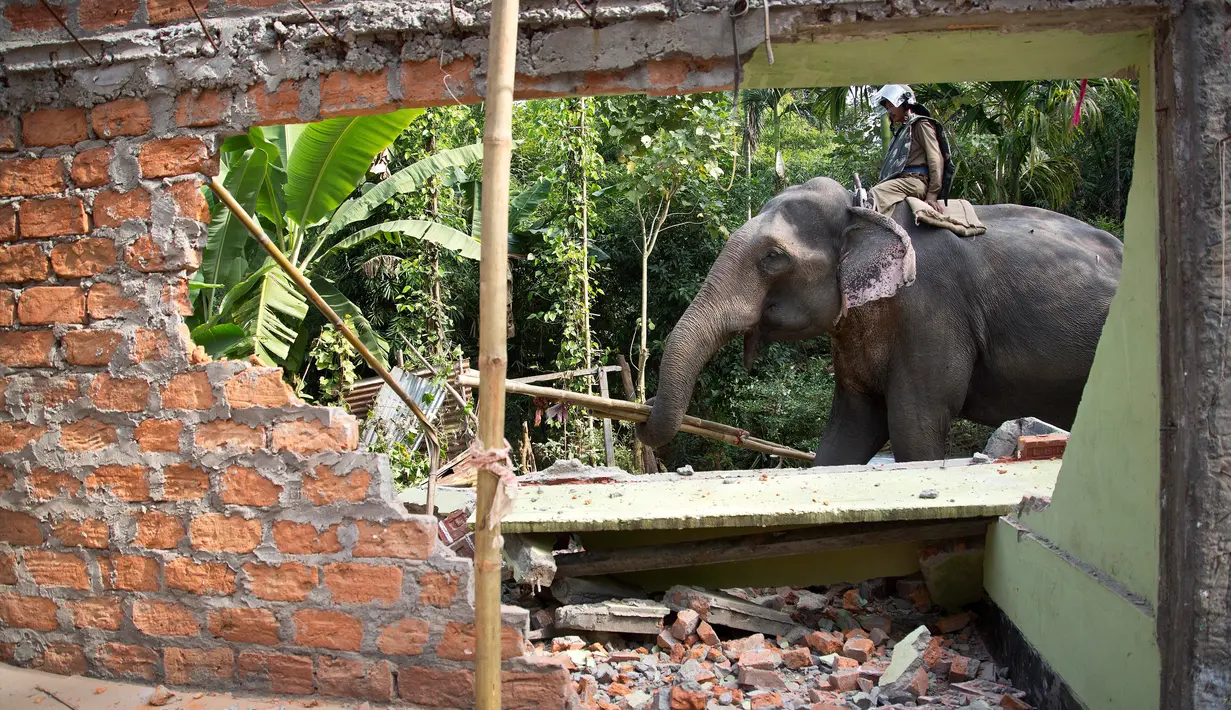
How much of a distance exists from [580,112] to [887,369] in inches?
179

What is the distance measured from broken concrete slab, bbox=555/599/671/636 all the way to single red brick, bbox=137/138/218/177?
276 cm

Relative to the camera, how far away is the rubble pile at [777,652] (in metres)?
4.07

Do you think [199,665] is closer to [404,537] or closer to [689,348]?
[404,537]

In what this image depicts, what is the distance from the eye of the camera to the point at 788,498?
5.08 metres

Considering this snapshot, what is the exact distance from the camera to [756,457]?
451 inches

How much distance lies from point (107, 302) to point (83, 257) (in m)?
0.18

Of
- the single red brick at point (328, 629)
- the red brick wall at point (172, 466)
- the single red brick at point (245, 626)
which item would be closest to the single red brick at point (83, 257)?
the red brick wall at point (172, 466)

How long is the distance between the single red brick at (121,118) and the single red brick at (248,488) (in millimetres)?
1217

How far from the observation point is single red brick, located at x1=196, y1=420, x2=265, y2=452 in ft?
10.9

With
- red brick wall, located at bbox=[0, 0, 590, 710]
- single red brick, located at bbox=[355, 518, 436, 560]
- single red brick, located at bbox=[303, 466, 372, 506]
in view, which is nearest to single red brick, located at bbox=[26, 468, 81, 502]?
red brick wall, located at bbox=[0, 0, 590, 710]

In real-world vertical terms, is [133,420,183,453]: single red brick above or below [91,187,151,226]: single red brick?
below

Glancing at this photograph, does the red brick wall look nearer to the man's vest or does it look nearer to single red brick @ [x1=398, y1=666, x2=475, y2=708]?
single red brick @ [x1=398, y1=666, x2=475, y2=708]

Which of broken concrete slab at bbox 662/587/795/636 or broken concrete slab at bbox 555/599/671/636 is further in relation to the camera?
broken concrete slab at bbox 662/587/795/636

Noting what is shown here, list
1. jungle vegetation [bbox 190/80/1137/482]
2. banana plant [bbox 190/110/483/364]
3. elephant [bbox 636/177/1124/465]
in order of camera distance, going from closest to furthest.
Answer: banana plant [bbox 190/110/483/364] < elephant [bbox 636/177/1124/465] < jungle vegetation [bbox 190/80/1137/482]
